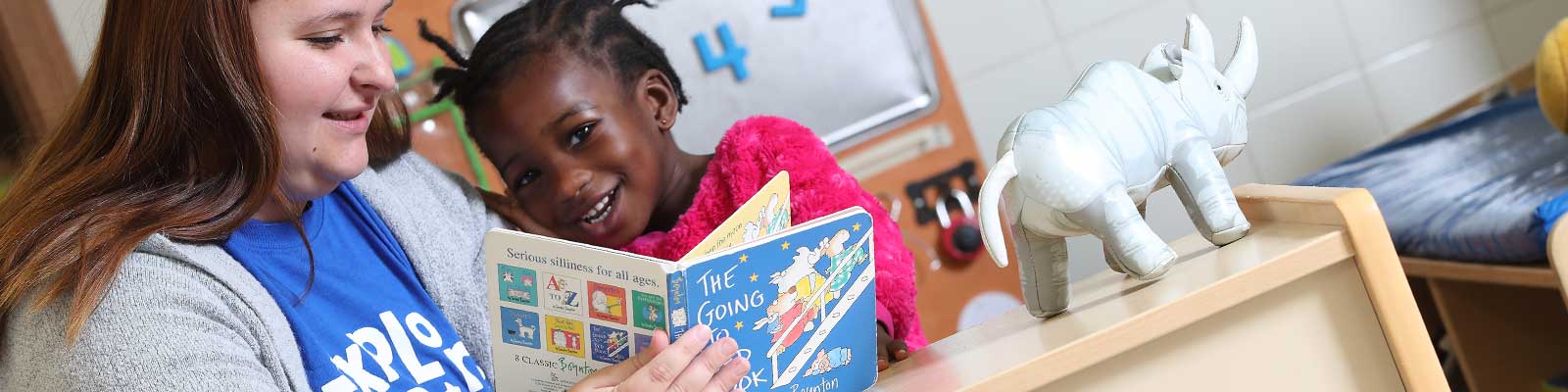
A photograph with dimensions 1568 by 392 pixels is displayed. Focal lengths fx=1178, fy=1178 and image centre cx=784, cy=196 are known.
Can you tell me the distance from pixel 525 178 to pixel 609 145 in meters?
0.11

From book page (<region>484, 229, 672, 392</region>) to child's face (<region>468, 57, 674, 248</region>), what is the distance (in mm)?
374

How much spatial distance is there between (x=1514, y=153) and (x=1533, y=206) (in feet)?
1.12

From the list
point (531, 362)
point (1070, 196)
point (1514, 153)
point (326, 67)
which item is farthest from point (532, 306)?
point (1514, 153)

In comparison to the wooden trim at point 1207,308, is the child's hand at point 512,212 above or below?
above

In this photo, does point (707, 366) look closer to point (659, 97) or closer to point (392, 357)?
point (392, 357)

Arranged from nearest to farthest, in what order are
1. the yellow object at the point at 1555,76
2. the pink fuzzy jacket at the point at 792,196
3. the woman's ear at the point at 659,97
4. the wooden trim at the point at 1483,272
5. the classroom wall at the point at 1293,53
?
the pink fuzzy jacket at the point at 792,196, the woman's ear at the point at 659,97, the wooden trim at the point at 1483,272, the yellow object at the point at 1555,76, the classroom wall at the point at 1293,53

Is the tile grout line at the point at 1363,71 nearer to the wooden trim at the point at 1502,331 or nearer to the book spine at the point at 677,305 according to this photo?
the wooden trim at the point at 1502,331

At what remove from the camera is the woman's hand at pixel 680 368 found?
2.39 feet

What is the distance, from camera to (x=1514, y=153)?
173 cm

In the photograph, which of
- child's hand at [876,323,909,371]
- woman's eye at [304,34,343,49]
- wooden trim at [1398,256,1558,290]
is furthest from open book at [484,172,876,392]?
wooden trim at [1398,256,1558,290]

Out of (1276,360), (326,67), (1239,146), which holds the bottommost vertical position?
(1276,360)

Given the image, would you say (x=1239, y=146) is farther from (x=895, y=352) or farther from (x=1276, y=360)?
(x=895, y=352)

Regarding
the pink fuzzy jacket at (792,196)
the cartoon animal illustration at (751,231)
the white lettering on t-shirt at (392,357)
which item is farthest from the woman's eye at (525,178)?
the cartoon animal illustration at (751,231)

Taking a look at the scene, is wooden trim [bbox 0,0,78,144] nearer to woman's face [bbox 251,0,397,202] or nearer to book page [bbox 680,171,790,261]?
woman's face [bbox 251,0,397,202]
